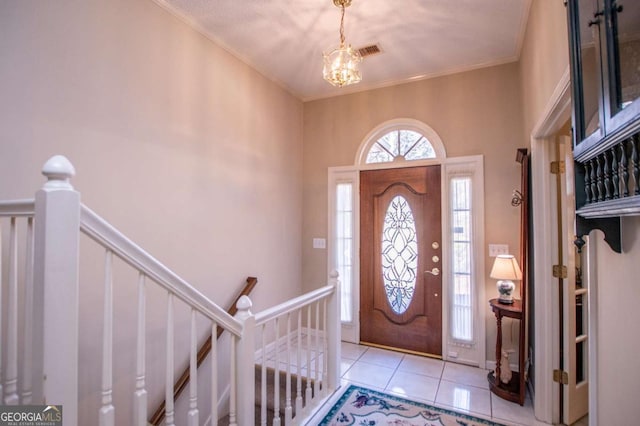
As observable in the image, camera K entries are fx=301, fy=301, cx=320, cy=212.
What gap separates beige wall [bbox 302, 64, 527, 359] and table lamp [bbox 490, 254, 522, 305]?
1.20 feet

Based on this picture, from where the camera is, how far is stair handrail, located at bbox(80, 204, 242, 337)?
993mm

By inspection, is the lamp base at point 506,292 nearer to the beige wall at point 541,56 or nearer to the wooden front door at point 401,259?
the wooden front door at point 401,259

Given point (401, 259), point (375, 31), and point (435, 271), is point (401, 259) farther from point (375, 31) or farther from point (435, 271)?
point (375, 31)

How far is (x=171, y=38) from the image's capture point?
2.41m

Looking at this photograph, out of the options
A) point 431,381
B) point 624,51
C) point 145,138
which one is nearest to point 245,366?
point 145,138

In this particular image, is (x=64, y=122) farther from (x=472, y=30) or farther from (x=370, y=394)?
(x=472, y=30)

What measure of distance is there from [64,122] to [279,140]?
220 centimetres

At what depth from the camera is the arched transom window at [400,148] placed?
3459 mm

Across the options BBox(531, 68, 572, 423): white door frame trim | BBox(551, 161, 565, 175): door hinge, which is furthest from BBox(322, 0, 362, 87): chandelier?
BBox(551, 161, 565, 175): door hinge

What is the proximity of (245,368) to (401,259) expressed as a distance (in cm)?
233

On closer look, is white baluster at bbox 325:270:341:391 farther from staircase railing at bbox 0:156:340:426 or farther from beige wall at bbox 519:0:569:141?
beige wall at bbox 519:0:569:141

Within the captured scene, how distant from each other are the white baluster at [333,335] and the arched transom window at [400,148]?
1.71 m

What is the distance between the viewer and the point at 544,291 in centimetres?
219

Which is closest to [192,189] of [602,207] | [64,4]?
[64,4]
